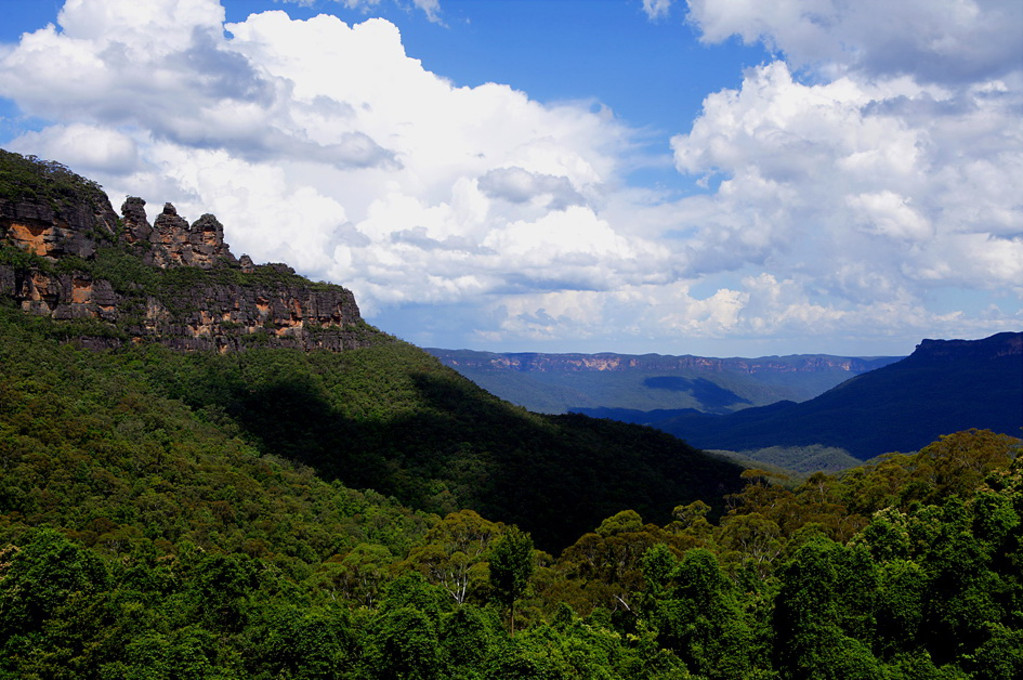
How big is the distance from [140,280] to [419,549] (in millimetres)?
72061

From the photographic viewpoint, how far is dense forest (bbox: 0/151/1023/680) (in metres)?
26.4

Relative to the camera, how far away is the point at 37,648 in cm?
2588

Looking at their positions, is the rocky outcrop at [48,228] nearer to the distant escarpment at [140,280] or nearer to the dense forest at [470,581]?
the distant escarpment at [140,280]

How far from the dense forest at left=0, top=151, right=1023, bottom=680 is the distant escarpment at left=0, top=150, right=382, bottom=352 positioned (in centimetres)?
355

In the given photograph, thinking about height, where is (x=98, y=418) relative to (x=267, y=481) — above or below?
above

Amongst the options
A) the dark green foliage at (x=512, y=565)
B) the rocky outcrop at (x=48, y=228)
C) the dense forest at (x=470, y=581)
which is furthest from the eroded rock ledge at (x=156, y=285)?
the dark green foliage at (x=512, y=565)

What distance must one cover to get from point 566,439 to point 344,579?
56.8 metres

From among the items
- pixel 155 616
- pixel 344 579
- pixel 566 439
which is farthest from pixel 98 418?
pixel 566 439

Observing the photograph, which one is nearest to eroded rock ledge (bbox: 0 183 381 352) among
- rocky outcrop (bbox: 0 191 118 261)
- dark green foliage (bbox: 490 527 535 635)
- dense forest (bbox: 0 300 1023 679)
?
rocky outcrop (bbox: 0 191 118 261)

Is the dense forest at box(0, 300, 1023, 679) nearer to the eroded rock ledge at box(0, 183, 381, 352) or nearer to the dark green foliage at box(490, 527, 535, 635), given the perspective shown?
the dark green foliage at box(490, 527, 535, 635)

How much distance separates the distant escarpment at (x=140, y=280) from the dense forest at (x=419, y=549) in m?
3.55

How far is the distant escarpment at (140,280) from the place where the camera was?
3132 inches

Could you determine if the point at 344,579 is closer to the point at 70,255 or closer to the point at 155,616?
the point at 155,616

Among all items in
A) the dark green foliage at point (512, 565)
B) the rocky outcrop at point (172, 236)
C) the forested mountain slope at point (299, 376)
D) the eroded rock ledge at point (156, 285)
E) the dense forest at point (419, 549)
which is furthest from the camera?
the rocky outcrop at point (172, 236)
